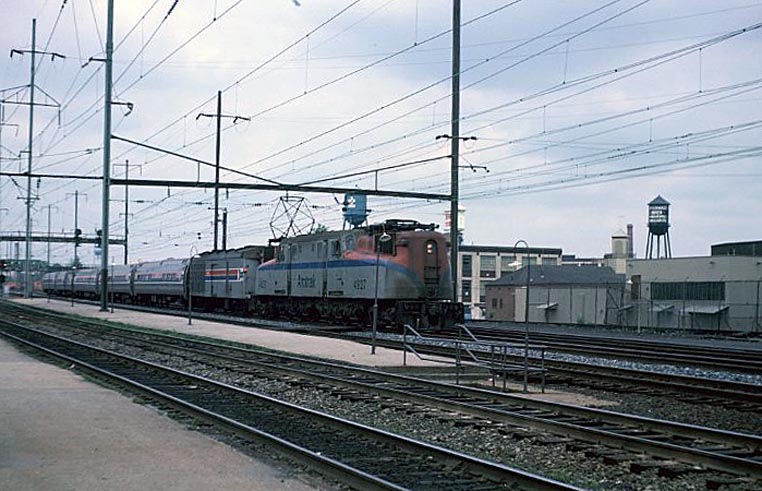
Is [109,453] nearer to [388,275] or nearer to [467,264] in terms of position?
[388,275]

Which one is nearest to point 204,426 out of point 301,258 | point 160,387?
point 160,387

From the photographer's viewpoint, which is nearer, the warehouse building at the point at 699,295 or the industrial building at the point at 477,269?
the warehouse building at the point at 699,295

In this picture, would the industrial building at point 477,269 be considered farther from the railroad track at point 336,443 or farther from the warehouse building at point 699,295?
the railroad track at point 336,443

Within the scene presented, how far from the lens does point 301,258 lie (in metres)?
38.4

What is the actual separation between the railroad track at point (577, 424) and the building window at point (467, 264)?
74839 mm

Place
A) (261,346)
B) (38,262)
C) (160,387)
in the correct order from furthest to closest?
(38,262)
(261,346)
(160,387)

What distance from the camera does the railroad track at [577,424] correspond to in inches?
385

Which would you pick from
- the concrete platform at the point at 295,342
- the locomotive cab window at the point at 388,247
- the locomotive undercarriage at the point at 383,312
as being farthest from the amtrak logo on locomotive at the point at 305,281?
the locomotive cab window at the point at 388,247

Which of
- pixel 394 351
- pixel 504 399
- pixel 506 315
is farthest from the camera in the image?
pixel 506 315

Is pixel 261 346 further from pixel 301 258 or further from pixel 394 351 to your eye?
pixel 301 258

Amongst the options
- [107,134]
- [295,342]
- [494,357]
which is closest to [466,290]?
[107,134]

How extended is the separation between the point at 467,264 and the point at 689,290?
47.5 m

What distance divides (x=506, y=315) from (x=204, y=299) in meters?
23.1

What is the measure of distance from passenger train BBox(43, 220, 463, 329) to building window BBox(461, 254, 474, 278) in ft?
151
